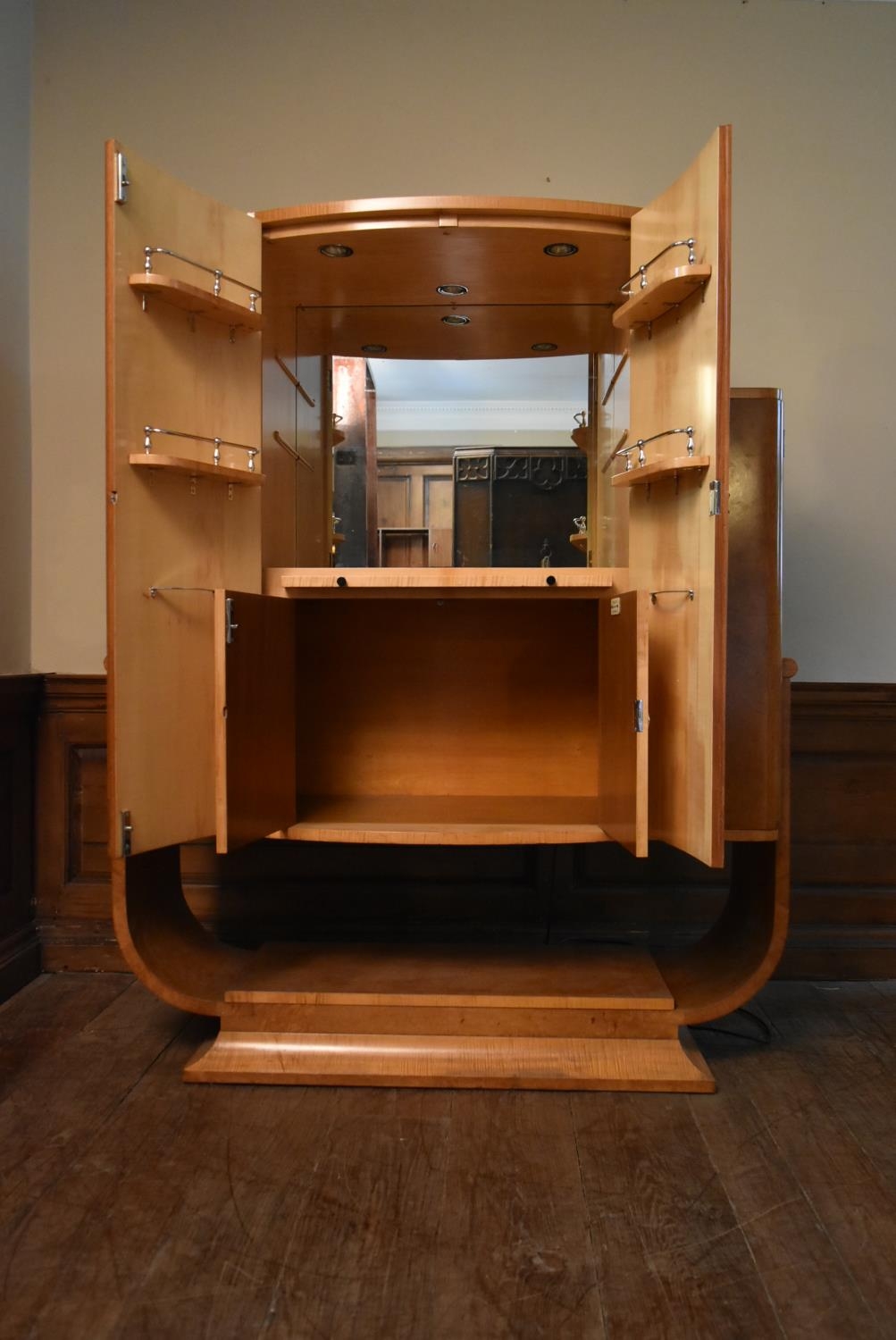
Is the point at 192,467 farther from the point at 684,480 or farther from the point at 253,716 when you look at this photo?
the point at 684,480

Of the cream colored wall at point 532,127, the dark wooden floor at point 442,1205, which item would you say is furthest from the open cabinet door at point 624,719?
the cream colored wall at point 532,127

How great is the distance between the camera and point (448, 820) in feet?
7.64

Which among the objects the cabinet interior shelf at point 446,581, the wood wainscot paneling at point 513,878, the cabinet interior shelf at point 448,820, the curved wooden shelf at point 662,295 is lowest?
the wood wainscot paneling at point 513,878

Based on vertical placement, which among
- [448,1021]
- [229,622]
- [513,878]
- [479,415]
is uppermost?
[479,415]

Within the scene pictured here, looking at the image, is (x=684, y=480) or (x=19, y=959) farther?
(x=19, y=959)

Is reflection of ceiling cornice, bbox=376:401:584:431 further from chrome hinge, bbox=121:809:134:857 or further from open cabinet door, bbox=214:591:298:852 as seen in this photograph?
chrome hinge, bbox=121:809:134:857

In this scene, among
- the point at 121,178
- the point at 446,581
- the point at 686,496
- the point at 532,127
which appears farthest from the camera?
the point at 532,127

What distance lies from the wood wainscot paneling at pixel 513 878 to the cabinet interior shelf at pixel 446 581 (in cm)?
87

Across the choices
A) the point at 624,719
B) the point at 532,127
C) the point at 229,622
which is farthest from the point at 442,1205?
the point at 532,127

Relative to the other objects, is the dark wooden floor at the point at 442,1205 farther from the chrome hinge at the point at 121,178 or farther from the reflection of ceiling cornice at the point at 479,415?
the chrome hinge at the point at 121,178

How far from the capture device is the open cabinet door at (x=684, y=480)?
6.16 ft

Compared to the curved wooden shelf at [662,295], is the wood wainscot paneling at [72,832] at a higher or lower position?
lower

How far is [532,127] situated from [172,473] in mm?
1558

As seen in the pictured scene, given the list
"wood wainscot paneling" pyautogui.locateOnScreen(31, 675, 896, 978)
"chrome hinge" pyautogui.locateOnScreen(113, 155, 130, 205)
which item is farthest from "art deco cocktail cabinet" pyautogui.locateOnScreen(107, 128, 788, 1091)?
"wood wainscot paneling" pyautogui.locateOnScreen(31, 675, 896, 978)
